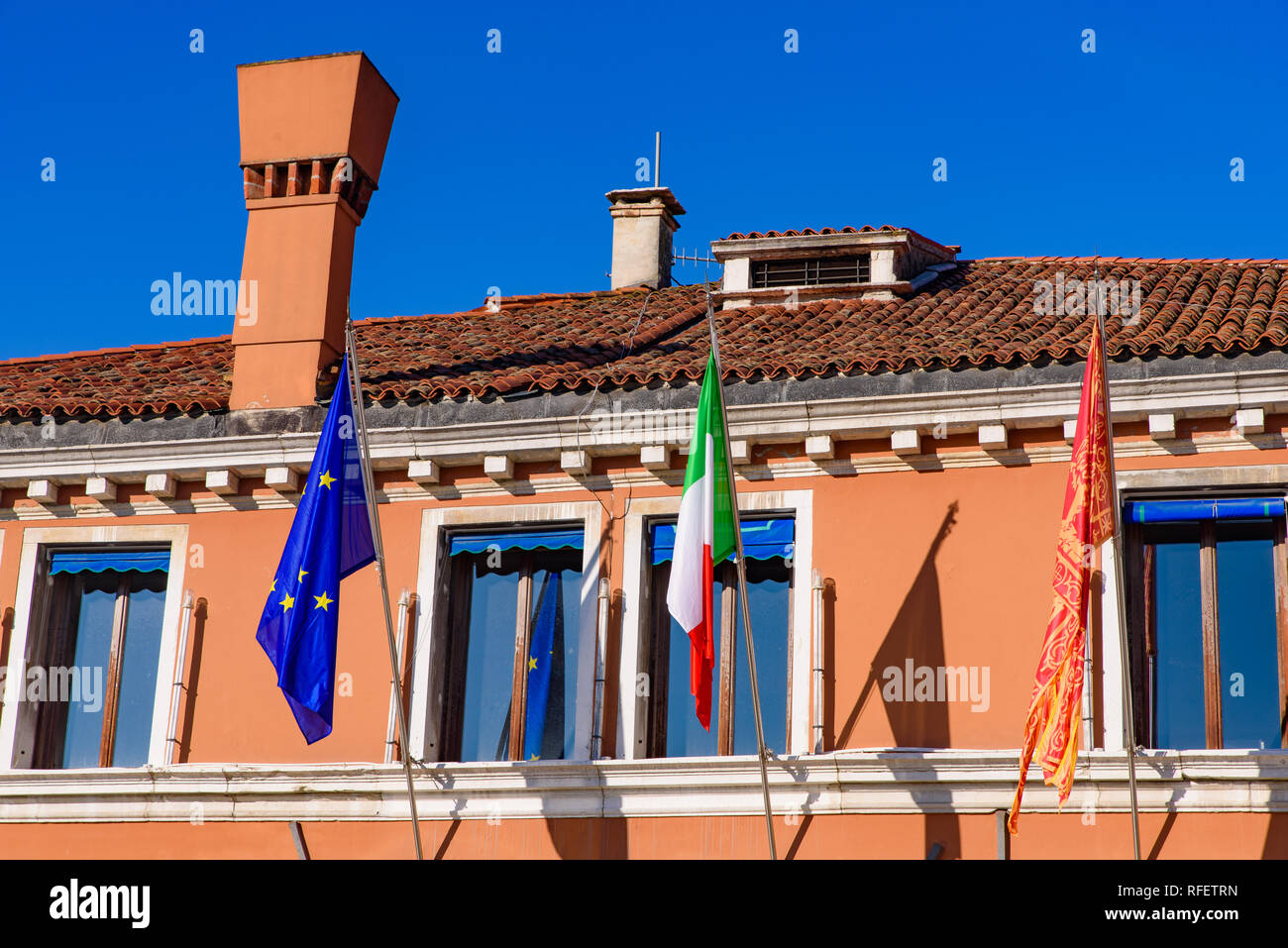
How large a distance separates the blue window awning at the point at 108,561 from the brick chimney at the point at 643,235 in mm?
6773

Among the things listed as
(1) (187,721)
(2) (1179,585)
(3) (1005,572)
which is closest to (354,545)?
(1) (187,721)

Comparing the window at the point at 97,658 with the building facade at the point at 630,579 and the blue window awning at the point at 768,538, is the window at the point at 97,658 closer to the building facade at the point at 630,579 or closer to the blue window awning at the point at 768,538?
the building facade at the point at 630,579

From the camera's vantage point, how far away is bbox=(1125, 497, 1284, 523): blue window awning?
12.9 m

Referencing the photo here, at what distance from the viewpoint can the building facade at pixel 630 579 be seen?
12.8 meters

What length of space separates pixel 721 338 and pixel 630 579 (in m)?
2.91

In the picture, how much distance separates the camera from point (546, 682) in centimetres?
1405

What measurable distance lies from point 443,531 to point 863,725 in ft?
11.8

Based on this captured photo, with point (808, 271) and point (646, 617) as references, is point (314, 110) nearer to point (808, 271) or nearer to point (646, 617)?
point (808, 271)

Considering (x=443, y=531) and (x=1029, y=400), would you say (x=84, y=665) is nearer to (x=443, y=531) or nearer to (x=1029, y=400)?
(x=443, y=531)

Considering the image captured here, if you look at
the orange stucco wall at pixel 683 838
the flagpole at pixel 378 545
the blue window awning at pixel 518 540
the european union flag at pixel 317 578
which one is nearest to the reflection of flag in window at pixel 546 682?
the blue window awning at pixel 518 540

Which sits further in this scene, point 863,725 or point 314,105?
point 314,105

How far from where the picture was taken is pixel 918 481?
1362cm

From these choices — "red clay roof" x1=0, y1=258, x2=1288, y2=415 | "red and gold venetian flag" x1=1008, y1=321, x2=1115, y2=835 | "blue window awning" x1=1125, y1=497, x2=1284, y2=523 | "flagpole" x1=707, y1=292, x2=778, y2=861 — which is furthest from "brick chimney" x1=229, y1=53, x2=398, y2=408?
"blue window awning" x1=1125, y1=497, x2=1284, y2=523
